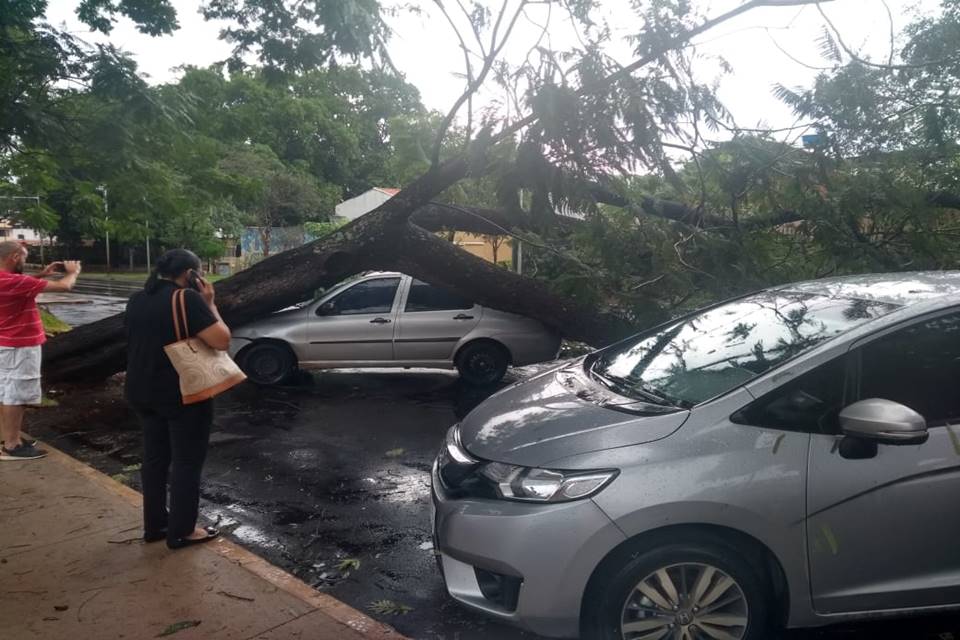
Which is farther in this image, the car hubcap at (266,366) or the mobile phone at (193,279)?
the car hubcap at (266,366)

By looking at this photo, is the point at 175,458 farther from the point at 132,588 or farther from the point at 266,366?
the point at 266,366

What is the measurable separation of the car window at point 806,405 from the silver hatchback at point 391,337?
254 inches

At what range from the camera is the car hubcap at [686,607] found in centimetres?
313

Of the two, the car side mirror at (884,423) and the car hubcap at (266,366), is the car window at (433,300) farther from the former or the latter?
the car side mirror at (884,423)

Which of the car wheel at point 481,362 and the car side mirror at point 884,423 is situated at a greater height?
the car side mirror at point 884,423

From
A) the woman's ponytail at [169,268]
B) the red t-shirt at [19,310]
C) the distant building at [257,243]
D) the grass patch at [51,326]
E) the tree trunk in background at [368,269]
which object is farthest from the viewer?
the distant building at [257,243]

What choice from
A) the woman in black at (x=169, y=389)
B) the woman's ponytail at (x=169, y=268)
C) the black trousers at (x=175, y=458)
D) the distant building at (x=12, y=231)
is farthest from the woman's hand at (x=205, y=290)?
the distant building at (x=12, y=231)

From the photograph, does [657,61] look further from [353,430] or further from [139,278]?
[139,278]

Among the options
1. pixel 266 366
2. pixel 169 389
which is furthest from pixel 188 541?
pixel 266 366

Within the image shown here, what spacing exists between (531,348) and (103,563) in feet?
20.2

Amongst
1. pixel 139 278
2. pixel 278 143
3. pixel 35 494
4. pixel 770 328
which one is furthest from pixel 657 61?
pixel 278 143

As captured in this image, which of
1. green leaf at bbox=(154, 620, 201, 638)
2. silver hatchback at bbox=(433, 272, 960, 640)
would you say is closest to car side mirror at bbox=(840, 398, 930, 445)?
silver hatchback at bbox=(433, 272, 960, 640)

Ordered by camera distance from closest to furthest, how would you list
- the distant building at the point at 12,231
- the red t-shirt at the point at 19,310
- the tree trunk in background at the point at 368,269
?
1. the red t-shirt at the point at 19,310
2. the tree trunk in background at the point at 368,269
3. the distant building at the point at 12,231

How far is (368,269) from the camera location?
32.1 ft
